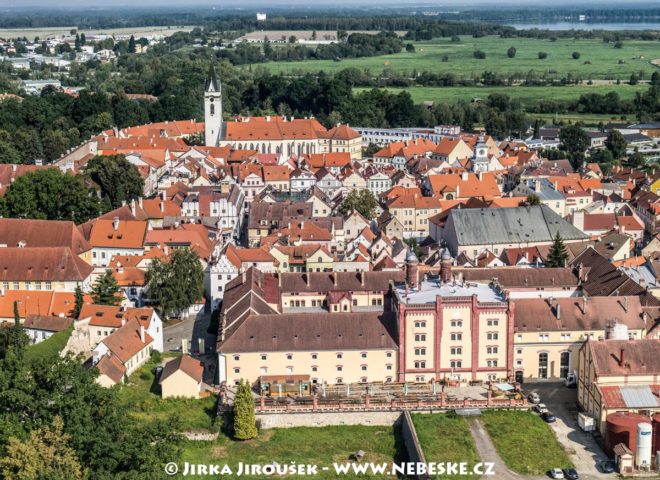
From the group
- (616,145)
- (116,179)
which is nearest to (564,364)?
(116,179)

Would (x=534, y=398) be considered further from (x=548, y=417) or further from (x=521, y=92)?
(x=521, y=92)

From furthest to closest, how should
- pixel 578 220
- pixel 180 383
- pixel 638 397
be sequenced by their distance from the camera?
1. pixel 578 220
2. pixel 180 383
3. pixel 638 397

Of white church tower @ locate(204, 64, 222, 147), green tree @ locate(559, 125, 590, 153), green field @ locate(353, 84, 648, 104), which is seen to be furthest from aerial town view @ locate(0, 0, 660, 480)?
green field @ locate(353, 84, 648, 104)

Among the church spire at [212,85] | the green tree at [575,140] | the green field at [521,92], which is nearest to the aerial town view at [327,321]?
the church spire at [212,85]

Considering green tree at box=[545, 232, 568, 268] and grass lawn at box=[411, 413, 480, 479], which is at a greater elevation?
green tree at box=[545, 232, 568, 268]

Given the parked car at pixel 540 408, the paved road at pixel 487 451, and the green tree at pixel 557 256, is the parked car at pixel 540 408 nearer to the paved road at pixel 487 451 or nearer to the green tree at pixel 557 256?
the paved road at pixel 487 451

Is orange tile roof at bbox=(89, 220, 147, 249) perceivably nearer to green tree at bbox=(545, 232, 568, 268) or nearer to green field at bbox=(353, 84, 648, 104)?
green tree at bbox=(545, 232, 568, 268)
